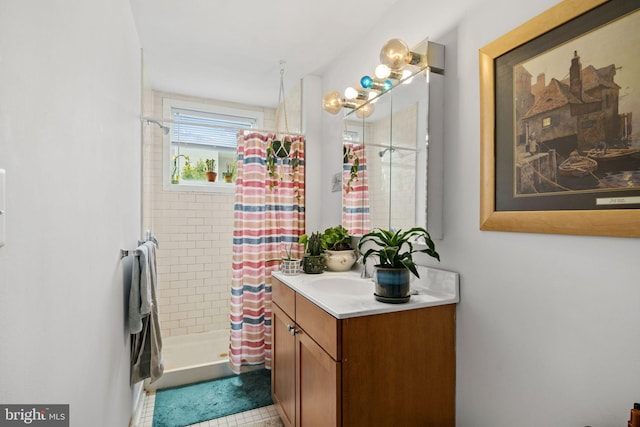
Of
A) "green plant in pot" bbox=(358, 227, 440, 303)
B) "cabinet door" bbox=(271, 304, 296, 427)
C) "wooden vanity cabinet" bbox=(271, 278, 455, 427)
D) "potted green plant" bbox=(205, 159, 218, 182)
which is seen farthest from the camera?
"potted green plant" bbox=(205, 159, 218, 182)

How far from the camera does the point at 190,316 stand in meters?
3.21

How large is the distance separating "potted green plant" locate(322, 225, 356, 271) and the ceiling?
1.33 metres

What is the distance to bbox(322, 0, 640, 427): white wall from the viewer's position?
898 millimetres

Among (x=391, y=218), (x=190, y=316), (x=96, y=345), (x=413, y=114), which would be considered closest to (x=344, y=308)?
(x=391, y=218)

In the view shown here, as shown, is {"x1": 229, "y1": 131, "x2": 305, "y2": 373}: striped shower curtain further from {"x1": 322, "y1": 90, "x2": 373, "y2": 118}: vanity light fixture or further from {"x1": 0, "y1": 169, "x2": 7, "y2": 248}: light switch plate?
{"x1": 0, "y1": 169, "x2": 7, "y2": 248}: light switch plate

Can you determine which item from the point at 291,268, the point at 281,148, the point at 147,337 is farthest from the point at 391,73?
the point at 147,337

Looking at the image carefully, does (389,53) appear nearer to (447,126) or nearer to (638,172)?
(447,126)

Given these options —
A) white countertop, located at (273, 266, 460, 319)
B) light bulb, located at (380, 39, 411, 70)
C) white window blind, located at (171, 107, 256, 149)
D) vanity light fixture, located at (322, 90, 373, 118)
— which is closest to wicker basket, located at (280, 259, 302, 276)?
white countertop, located at (273, 266, 460, 319)

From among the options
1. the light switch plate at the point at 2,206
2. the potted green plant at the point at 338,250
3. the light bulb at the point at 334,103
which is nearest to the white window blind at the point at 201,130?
the light bulb at the point at 334,103

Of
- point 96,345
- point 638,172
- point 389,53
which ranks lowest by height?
point 96,345

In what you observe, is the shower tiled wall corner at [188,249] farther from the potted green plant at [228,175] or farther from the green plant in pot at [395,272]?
the green plant in pot at [395,272]

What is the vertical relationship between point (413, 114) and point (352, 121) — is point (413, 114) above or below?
below

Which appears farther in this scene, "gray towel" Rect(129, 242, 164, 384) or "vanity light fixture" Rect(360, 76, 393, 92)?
"vanity light fixture" Rect(360, 76, 393, 92)

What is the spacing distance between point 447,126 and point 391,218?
56 cm
